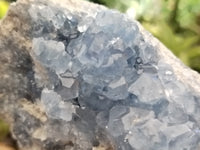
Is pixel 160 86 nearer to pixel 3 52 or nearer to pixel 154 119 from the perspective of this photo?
pixel 154 119

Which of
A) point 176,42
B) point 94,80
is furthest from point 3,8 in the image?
point 94,80

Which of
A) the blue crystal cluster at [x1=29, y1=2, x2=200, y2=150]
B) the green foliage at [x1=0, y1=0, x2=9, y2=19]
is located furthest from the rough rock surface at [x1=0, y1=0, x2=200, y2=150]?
the green foliage at [x1=0, y1=0, x2=9, y2=19]

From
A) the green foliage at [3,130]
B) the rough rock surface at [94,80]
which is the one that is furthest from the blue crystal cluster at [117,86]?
the green foliage at [3,130]

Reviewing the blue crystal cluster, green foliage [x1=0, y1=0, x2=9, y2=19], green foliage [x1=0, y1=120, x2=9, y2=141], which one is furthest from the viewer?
green foliage [x1=0, y1=0, x2=9, y2=19]

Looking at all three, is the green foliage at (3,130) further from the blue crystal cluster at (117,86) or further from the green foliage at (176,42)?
the green foliage at (176,42)

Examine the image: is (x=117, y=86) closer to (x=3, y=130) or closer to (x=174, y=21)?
(x=3, y=130)

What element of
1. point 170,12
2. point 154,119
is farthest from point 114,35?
point 170,12

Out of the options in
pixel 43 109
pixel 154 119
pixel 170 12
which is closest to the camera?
pixel 154 119

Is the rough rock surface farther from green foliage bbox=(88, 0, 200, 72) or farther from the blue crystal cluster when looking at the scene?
green foliage bbox=(88, 0, 200, 72)
